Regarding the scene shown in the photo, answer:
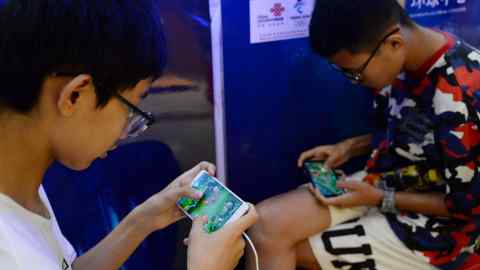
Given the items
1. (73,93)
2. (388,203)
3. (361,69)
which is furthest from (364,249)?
(73,93)

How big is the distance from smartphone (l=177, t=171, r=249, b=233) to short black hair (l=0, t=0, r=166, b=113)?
0.41m

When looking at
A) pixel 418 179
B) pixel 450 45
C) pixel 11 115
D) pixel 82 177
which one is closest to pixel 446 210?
pixel 418 179

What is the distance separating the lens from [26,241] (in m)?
0.86

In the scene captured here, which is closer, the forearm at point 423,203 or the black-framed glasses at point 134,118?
the black-framed glasses at point 134,118

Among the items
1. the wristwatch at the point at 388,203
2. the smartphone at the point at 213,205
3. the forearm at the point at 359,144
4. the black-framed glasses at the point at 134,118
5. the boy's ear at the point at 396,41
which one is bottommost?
the wristwatch at the point at 388,203

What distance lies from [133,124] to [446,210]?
2.90 feet

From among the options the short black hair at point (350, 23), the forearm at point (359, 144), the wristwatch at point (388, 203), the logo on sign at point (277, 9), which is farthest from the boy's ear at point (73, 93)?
the forearm at point (359, 144)

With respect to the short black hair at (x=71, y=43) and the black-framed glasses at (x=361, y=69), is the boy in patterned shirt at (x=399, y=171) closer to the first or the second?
the black-framed glasses at (x=361, y=69)

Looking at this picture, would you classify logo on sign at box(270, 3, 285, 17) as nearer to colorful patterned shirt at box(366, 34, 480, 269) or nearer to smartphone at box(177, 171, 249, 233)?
colorful patterned shirt at box(366, 34, 480, 269)

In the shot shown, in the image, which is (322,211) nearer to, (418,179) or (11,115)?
(418,179)

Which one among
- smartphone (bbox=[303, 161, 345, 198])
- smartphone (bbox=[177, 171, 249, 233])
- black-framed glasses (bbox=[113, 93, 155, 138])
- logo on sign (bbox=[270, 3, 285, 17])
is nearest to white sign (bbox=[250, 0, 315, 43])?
logo on sign (bbox=[270, 3, 285, 17])

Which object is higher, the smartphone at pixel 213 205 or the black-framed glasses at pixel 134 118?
the black-framed glasses at pixel 134 118

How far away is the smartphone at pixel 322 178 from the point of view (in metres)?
1.50

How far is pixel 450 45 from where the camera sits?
1379 mm
